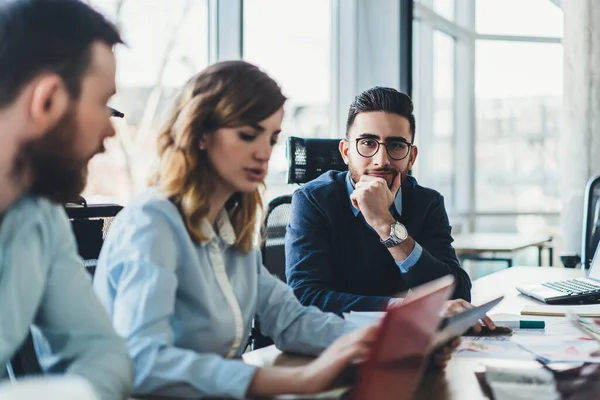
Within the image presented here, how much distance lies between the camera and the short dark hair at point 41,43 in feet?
3.13

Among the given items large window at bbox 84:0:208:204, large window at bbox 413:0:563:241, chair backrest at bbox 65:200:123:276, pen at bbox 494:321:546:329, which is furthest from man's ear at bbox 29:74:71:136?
large window at bbox 413:0:563:241

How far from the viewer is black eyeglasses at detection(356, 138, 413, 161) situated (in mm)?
2066

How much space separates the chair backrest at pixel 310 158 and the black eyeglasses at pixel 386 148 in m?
0.28

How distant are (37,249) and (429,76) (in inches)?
176

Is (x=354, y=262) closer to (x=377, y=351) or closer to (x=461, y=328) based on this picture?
(x=461, y=328)

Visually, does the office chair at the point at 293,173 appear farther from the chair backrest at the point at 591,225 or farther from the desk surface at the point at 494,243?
the desk surface at the point at 494,243

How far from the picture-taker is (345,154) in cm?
222

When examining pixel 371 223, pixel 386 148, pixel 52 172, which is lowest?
pixel 371 223

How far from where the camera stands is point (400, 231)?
1976 mm

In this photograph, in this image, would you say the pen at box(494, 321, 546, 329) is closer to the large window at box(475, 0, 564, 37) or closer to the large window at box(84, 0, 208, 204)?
the large window at box(84, 0, 208, 204)

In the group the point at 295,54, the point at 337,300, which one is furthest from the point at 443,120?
the point at 337,300

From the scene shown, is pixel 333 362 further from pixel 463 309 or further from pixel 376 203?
pixel 376 203

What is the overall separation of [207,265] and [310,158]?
43.7 inches

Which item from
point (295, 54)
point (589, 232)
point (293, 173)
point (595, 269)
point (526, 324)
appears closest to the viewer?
point (526, 324)
